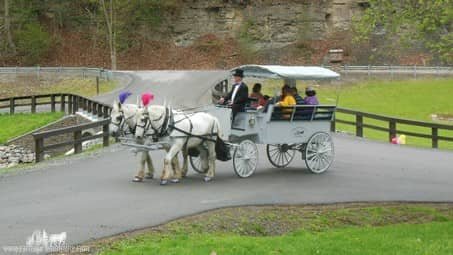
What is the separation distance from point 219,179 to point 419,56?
41.8 m

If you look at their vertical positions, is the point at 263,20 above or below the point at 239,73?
above

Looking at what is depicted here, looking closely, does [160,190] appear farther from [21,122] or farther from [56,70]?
[56,70]

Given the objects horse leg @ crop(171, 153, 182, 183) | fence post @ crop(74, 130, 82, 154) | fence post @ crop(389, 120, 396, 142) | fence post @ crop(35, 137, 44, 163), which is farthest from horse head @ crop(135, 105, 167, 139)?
fence post @ crop(389, 120, 396, 142)

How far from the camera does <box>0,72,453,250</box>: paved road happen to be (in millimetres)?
11070

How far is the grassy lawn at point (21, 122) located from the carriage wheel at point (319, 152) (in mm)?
17328

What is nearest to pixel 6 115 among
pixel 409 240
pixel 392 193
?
pixel 392 193

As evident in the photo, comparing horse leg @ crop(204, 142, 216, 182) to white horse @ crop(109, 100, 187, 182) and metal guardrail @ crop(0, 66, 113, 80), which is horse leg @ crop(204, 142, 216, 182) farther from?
metal guardrail @ crop(0, 66, 113, 80)

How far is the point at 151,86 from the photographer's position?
41.6 m

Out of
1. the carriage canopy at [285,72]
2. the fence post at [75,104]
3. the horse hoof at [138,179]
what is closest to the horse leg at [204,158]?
the horse hoof at [138,179]

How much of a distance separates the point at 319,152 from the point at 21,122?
2085 centimetres

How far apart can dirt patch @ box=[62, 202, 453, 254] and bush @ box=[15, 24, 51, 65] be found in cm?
4805

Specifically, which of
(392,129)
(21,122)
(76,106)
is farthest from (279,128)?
(21,122)

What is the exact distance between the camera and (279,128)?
15703mm

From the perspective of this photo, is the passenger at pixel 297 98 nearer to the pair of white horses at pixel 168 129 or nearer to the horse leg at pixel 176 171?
the pair of white horses at pixel 168 129
